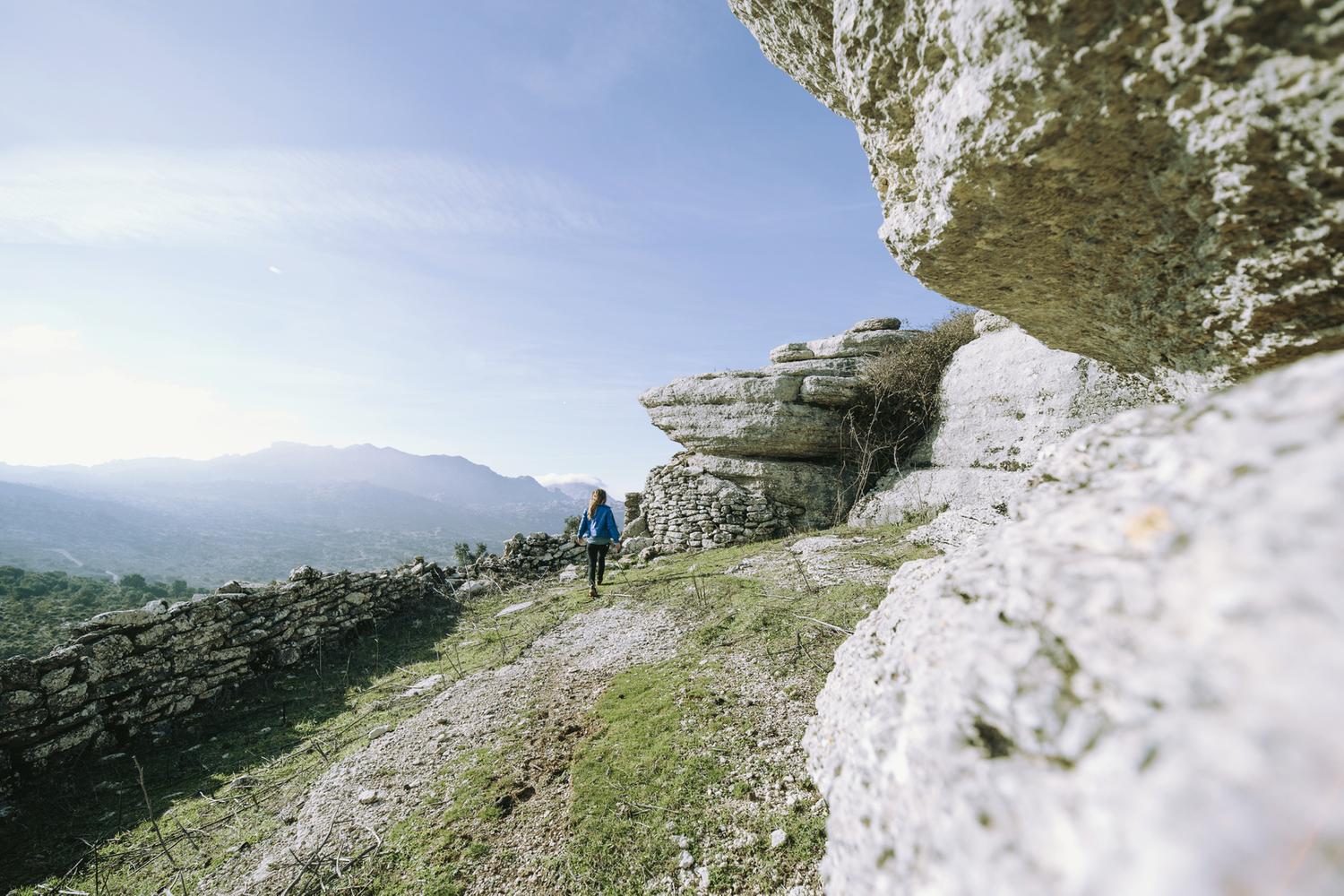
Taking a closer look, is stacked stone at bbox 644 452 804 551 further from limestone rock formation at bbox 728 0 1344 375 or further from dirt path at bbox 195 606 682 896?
limestone rock formation at bbox 728 0 1344 375

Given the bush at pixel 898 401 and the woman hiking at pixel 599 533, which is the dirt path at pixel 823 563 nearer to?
the woman hiking at pixel 599 533

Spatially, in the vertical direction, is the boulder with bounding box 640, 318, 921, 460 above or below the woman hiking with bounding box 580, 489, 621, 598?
above

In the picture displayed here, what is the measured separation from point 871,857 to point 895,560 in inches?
270

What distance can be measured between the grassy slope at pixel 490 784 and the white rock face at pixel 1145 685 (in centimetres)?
182

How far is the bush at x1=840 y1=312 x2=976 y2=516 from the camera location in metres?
13.0

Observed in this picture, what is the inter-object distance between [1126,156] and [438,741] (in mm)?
6335

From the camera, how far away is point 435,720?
5234 millimetres

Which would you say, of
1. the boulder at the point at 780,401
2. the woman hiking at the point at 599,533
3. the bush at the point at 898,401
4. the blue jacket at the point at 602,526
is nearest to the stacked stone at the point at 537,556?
the woman hiking at the point at 599,533

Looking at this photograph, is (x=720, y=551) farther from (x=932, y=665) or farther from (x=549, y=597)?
(x=932, y=665)

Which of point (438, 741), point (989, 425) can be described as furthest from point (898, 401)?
point (438, 741)

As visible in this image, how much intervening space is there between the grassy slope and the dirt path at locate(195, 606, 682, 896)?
19 centimetres

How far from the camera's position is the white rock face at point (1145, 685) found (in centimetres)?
71

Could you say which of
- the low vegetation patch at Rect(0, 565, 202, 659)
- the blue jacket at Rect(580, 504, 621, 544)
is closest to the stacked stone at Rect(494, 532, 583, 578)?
the blue jacket at Rect(580, 504, 621, 544)

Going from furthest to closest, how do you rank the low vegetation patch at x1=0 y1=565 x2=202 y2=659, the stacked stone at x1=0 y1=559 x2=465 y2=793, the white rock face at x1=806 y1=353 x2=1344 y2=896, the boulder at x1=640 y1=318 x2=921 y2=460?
1. the boulder at x1=640 y1=318 x2=921 y2=460
2. the low vegetation patch at x1=0 y1=565 x2=202 y2=659
3. the stacked stone at x1=0 y1=559 x2=465 y2=793
4. the white rock face at x1=806 y1=353 x2=1344 y2=896
